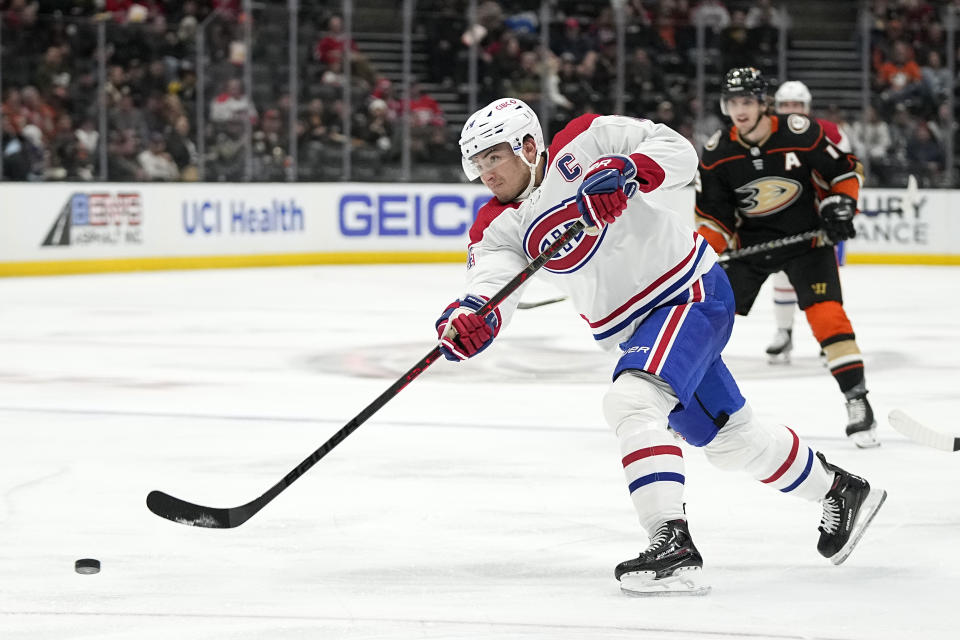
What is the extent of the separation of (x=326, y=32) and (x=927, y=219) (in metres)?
4.90

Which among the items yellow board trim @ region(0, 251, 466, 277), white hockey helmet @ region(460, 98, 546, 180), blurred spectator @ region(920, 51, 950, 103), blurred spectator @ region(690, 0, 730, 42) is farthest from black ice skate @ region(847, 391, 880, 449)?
blurred spectator @ region(690, 0, 730, 42)

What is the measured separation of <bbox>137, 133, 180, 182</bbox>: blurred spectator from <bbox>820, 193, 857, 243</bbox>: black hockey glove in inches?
271

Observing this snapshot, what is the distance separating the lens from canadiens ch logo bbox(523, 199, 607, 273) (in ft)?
9.23

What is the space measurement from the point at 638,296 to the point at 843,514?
1.94 feet

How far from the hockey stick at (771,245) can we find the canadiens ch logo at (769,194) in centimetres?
10

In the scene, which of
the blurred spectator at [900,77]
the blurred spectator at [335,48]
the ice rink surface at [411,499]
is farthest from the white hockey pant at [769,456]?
the blurred spectator at [900,77]

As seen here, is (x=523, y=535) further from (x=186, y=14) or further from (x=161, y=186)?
(x=186, y=14)

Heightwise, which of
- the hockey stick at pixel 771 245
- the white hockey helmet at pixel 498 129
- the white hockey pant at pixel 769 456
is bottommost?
the white hockey pant at pixel 769 456

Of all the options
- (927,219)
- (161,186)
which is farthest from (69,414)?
(927,219)

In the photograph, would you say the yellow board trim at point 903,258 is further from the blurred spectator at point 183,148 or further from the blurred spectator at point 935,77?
the blurred spectator at point 183,148

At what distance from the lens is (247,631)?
2.42 m

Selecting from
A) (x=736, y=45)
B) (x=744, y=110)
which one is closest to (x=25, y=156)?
(x=736, y=45)

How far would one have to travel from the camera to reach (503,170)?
9.27ft

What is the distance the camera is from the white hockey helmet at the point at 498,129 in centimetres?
274
